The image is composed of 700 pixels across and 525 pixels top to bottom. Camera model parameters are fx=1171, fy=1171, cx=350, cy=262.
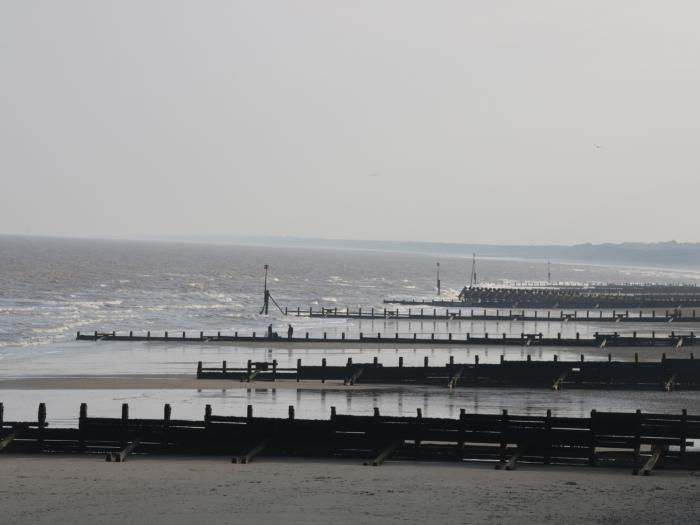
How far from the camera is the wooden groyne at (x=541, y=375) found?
4766 cm

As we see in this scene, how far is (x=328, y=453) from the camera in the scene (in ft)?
88.2

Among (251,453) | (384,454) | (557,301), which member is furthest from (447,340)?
(557,301)

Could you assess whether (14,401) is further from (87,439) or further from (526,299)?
(526,299)

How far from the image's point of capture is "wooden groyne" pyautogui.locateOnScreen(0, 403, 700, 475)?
26109mm

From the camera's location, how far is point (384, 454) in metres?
26.3

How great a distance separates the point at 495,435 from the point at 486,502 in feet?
16.4

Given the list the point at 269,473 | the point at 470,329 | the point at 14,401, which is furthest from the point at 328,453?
the point at 470,329

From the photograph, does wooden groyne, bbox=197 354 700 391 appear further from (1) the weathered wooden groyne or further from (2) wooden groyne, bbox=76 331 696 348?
(1) the weathered wooden groyne

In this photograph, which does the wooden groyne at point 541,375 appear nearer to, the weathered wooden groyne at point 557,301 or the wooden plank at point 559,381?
the wooden plank at point 559,381

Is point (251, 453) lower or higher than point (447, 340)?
higher

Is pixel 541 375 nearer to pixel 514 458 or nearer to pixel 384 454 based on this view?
pixel 514 458

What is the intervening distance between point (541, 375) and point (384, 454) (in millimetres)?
23095

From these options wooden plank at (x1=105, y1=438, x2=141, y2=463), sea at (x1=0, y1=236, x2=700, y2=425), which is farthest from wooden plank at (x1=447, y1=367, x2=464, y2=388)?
wooden plank at (x1=105, y1=438, x2=141, y2=463)

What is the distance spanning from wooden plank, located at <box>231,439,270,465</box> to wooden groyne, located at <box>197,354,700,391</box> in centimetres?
2198
